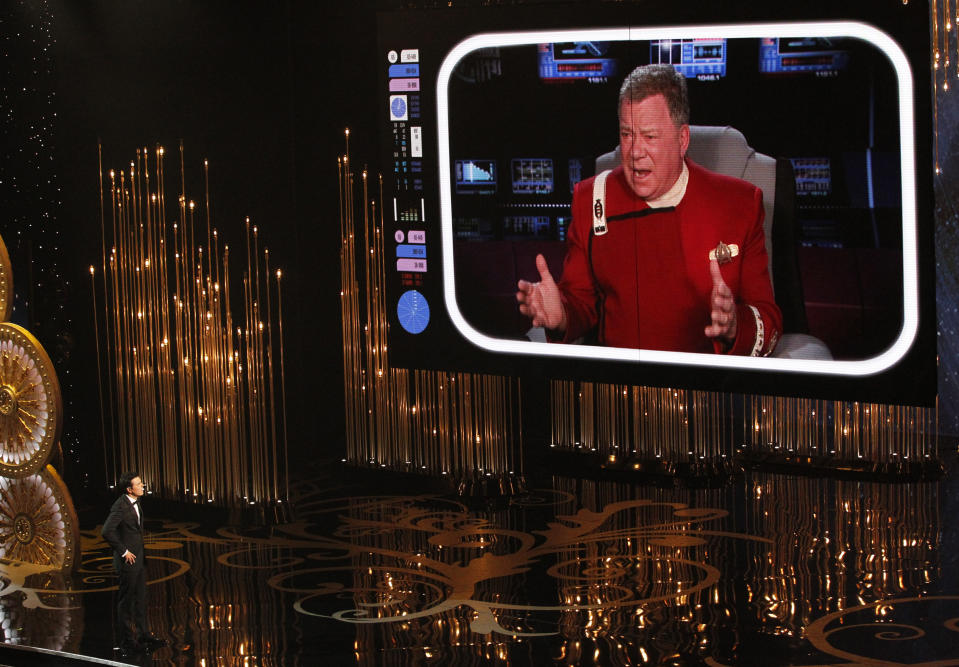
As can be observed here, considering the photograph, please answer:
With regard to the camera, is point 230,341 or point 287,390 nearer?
point 230,341

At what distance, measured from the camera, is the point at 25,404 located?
6.14 meters

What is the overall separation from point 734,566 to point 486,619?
1201 millimetres

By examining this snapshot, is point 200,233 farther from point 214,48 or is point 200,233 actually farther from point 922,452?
point 922,452

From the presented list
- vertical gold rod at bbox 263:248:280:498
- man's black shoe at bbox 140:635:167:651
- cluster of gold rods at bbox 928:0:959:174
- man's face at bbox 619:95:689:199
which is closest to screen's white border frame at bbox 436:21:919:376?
man's face at bbox 619:95:689:199

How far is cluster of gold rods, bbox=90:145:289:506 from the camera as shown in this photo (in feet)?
22.7

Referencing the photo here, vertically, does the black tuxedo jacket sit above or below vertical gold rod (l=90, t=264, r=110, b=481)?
below

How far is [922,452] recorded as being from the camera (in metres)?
7.00

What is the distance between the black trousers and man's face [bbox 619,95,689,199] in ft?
9.34

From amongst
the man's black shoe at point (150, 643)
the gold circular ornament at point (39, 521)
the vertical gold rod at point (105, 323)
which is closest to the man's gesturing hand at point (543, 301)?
the vertical gold rod at point (105, 323)

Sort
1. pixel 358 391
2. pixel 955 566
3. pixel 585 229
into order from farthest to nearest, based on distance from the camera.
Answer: pixel 358 391 < pixel 585 229 < pixel 955 566

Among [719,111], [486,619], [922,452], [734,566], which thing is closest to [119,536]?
[486,619]

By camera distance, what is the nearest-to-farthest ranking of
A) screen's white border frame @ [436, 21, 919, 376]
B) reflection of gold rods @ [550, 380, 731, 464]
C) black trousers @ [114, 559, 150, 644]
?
1. black trousers @ [114, 559, 150, 644]
2. screen's white border frame @ [436, 21, 919, 376]
3. reflection of gold rods @ [550, 380, 731, 464]

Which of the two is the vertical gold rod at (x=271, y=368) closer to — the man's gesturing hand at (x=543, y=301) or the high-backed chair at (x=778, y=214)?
the man's gesturing hand at (x=543, y=301)

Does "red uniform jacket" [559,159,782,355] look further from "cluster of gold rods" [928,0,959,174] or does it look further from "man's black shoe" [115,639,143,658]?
"man's black shoe" [115,639,143,658]
